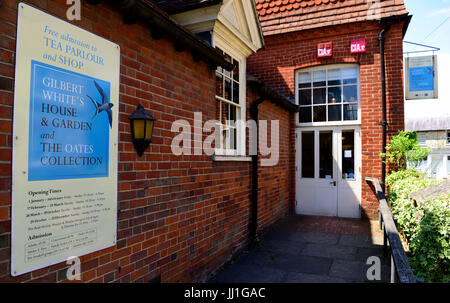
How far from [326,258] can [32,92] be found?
454 cm

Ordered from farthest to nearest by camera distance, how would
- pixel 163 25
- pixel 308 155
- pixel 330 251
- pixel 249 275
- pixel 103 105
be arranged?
pixel 308 155 → pixel 330 251 → pixel 249 275 → pixel 163 25 → pixel 103 105

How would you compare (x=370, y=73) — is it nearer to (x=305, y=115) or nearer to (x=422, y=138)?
(x=305, y=115)

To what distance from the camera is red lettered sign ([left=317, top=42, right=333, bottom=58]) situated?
A: 25.0 feet

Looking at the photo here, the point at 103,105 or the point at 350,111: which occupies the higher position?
the point at 350,111

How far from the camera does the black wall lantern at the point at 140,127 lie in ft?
8.76

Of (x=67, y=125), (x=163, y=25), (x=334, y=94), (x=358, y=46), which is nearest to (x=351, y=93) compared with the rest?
(x=334, y=94)

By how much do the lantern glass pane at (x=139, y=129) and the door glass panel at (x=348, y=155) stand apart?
6272mm

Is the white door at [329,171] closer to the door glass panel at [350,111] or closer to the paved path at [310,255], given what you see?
the door glass panel at [350,111]

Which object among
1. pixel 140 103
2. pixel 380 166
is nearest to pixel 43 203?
pixel 140 103

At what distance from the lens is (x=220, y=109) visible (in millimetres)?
4562

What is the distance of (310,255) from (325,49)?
5.23 meters

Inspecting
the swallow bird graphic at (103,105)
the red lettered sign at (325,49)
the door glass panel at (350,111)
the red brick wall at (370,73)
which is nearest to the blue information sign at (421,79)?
the red brick wall at (370,73)

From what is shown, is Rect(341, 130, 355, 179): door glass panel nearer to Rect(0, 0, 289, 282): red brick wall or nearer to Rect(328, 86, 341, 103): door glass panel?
Rect(328, 86, 341, 103): door glass panel

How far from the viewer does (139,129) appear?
269cm
